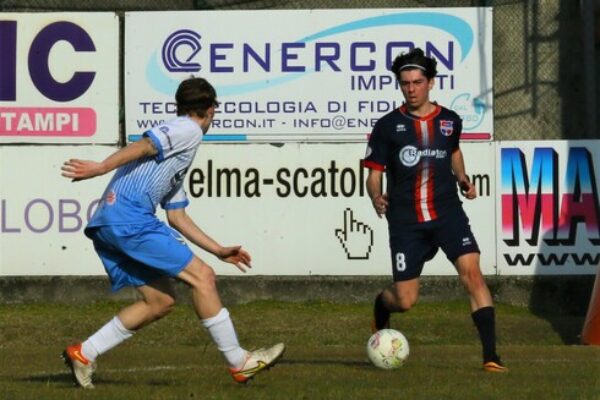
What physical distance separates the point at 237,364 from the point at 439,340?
5831 mm

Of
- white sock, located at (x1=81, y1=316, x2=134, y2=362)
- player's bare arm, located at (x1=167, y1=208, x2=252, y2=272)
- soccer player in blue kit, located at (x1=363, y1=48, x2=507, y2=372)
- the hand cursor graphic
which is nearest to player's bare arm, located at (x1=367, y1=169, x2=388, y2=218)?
soccer player in blue kit, located at (x1=363, y1=48, x2=507, y2=372)

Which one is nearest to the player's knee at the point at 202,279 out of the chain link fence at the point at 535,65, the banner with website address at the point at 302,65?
the banner with website address at the point at 302,65

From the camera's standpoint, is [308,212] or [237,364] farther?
[308,212]

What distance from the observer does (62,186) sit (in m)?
15.5

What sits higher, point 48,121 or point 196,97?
point 48,121

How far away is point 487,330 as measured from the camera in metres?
9.85

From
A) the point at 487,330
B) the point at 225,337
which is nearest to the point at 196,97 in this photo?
the point at 225,337

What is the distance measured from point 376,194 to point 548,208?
5603mm

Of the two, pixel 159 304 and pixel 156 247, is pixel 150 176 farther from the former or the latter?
pixel 159 304

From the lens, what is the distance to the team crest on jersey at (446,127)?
10109 mm

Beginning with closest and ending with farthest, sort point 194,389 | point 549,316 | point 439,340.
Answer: point 194,389 → point 439,340 → point 549,316

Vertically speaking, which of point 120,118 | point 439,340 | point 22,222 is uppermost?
point 120,118

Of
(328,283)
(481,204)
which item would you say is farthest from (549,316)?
(328,283)

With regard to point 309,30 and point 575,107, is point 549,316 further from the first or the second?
point 309,30
